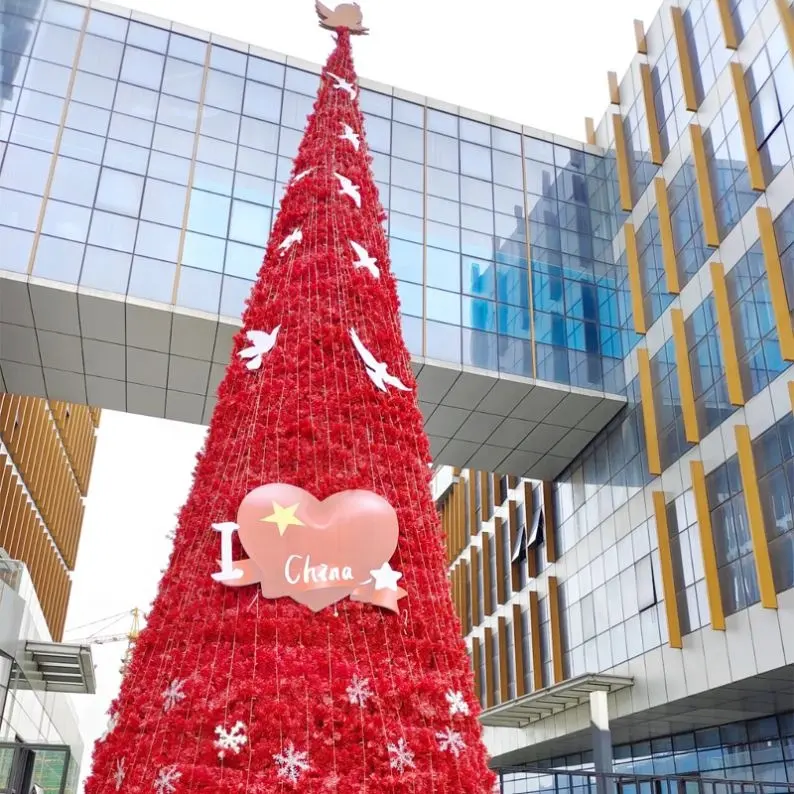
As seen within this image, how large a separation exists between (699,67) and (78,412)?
2837 cm

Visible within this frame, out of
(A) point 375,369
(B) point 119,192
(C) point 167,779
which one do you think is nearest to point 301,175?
(A) point 375,369

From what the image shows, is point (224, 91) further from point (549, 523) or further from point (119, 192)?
point (549, 523)

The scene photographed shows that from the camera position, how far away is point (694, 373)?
60.7 ft

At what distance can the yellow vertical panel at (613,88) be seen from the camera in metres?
23.9

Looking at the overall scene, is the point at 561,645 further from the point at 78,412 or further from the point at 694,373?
the point at 78,412

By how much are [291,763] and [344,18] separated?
6.47 metres

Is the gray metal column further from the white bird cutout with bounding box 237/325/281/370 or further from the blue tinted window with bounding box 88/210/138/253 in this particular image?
the white bird cutout with bounding box 237/325/281/370

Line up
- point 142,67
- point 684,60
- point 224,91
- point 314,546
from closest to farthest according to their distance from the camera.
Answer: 1. point 314,546
2. point 142,67
3. point 684,60
4. point 224,91

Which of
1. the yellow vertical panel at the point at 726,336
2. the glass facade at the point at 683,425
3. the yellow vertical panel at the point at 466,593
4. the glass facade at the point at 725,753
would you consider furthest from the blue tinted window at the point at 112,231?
the yellow vertical panel at the point at 466,593

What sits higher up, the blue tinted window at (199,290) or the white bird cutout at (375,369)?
the blue tinted window at (199,290)

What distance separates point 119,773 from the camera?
4.04m

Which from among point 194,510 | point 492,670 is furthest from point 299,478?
point 492,670

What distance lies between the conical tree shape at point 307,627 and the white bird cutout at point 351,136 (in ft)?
4.11

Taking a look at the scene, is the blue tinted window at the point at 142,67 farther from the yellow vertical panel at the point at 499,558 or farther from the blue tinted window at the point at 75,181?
the yellow vertical panel at the point at 499,558
